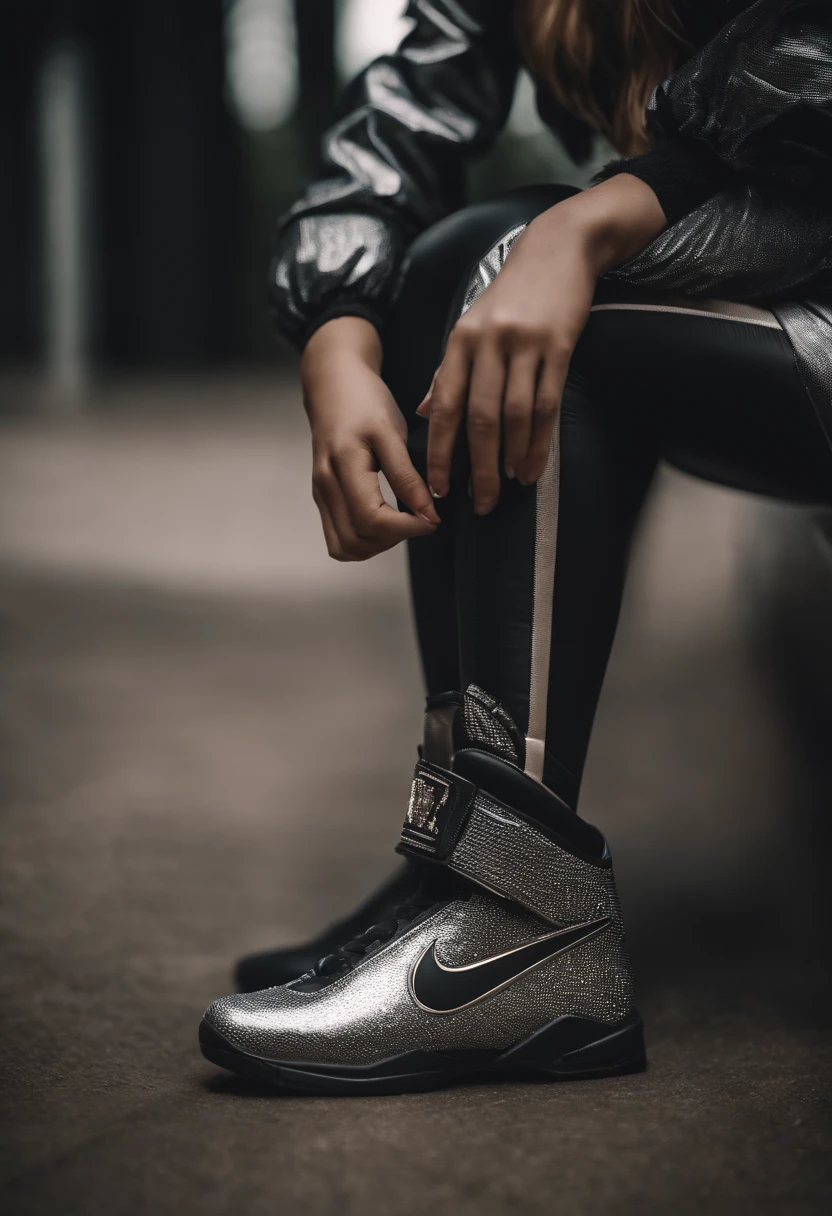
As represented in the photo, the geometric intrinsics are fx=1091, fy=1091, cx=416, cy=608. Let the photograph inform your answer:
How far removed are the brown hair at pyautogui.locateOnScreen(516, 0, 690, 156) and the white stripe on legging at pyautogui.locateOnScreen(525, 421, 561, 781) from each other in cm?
31

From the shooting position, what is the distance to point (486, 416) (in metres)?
0.57

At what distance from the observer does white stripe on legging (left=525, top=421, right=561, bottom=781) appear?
61cm

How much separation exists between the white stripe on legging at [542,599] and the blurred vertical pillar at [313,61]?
27.7 feet

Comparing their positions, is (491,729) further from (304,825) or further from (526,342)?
(304,825)

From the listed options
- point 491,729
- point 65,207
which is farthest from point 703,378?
point 65,207

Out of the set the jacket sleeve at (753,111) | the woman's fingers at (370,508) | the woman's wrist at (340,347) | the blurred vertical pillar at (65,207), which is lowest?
the blurred vertical pillar at (65,207)

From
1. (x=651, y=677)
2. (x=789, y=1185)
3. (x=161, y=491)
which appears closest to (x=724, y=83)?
(x=789, y=1185)

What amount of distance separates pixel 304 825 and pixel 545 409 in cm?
77

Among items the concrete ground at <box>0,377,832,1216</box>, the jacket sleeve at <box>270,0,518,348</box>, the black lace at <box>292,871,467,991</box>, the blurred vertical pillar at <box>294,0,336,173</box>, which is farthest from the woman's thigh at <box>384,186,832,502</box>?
the blurred vertical pillar at <box>294,0,336,173</box>

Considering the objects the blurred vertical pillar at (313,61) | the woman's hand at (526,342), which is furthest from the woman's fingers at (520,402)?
the blurred vertical pillar at (313,61)

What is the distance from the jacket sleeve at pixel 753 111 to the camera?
602 millimetres

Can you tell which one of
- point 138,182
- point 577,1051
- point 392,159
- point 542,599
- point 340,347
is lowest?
point 138,182

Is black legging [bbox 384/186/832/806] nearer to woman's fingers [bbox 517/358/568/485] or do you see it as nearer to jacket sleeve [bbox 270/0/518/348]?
woman's fingers [bbox 517/358/568/485]

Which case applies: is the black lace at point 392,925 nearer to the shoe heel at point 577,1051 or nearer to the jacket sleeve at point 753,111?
the shoe heel at point 577,1051
